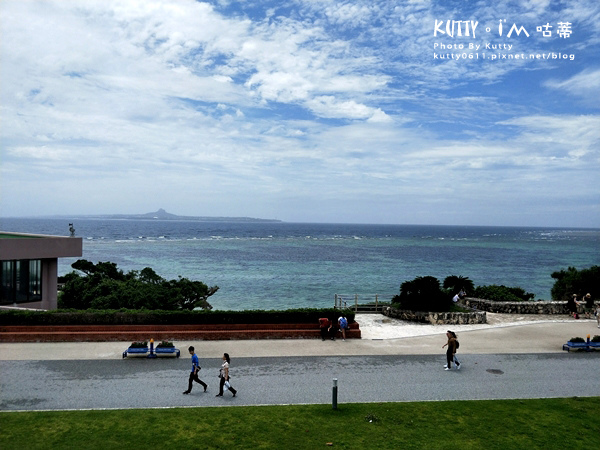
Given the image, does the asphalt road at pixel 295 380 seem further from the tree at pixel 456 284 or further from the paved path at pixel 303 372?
the tree at pixel 456 284

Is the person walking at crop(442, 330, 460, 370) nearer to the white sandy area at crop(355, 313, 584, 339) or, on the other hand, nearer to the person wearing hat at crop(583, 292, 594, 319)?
the white sandy area at crop(355, 313, 584, 339)

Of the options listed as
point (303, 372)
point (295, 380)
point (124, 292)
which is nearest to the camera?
point (295, 380)

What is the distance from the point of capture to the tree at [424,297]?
24.7 m

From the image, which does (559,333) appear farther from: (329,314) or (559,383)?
(329,314)

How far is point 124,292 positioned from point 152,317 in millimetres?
4140

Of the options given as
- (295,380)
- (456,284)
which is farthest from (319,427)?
(456,284)

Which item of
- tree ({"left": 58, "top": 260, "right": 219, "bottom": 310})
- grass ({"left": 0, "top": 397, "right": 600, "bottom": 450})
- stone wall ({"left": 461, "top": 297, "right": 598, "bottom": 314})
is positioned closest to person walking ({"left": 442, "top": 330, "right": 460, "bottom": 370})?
grass ({"left": 0, "top": 397, "right": 600, "bottom": 450})

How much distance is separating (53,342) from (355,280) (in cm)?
5046

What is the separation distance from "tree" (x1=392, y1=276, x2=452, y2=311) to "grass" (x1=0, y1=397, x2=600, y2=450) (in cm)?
1193

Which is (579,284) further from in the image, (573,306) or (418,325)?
(418,325)

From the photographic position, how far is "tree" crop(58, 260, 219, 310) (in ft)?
75.5

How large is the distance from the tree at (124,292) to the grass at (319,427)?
1142 cm

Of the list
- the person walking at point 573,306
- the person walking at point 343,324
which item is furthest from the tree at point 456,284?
the person walking at point 343,324

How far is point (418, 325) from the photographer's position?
2353cm
